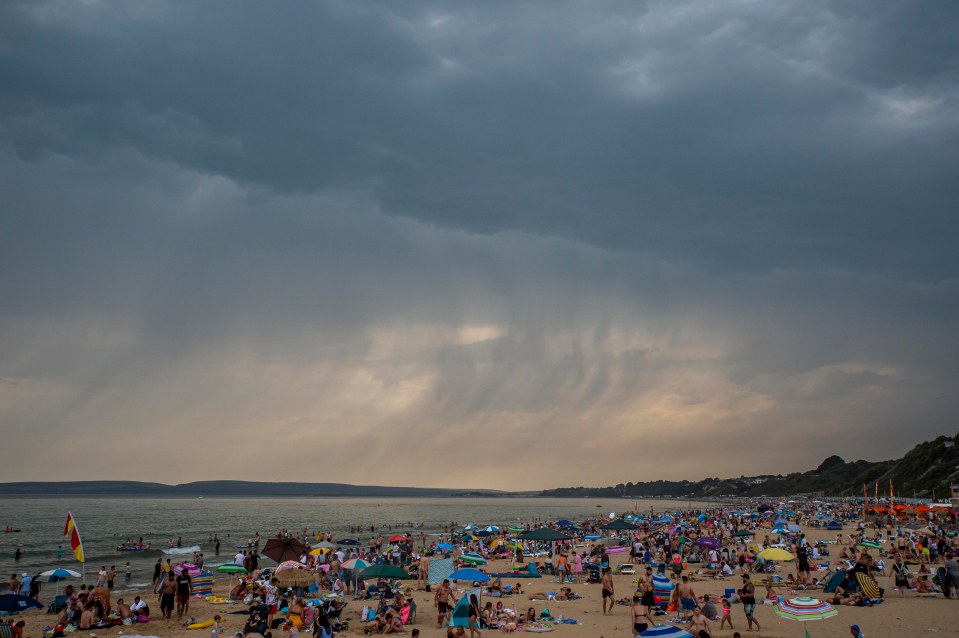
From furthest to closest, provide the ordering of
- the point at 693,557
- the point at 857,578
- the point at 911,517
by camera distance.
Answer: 1. the point at 911,517
2. the point at 693,557
3. the point at 857,578

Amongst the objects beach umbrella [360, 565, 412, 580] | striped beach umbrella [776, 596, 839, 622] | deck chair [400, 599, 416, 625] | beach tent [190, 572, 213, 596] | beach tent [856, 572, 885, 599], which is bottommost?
beach tent [190, 572, 213, 596]

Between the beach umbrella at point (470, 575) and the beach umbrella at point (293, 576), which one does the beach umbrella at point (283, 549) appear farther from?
the beach umbrella at point (470, 575)

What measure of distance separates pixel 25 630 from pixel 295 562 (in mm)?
7716

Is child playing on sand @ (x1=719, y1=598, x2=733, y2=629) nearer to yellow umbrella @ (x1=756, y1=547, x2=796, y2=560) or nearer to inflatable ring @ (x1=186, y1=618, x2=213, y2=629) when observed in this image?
yellow umbrella @ (x1=756, y1=547, x2=796, y2=560)

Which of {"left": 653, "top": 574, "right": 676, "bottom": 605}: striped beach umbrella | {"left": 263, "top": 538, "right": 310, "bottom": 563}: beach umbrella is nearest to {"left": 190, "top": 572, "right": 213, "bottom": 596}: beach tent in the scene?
{"left": 263, "top": 538, "right": 310, "bottom": 563}: beach umbrella

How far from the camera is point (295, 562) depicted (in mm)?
22188

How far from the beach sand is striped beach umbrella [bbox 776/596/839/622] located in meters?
2.03

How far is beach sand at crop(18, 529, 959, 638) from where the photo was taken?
52.2 feet

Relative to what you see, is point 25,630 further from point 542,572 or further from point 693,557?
point 693,557

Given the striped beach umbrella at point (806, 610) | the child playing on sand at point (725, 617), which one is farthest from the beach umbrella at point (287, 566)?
the striped beach umbrella at point (806, 610)

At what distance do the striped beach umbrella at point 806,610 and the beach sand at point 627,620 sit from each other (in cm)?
203

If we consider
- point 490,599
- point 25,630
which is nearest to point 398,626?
point 490,599

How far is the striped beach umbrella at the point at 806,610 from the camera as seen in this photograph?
44.4 ft

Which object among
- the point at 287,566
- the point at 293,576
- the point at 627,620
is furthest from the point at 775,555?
the point at 287,566
